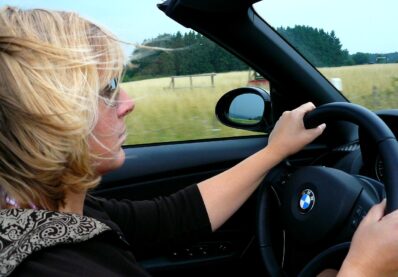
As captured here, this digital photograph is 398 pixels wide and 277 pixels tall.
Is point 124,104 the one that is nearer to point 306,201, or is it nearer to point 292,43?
point 306,201

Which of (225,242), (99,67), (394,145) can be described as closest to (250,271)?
(225,242)

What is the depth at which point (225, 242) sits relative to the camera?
2666 mm

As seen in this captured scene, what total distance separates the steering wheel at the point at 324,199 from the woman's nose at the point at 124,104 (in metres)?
0.60

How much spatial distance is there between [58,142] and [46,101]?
105 mm

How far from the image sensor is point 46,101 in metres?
1.20

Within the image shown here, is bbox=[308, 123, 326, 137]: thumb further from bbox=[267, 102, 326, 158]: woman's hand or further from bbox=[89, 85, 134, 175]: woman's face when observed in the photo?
bbox=[89, 85, 134, 175]: woman's face

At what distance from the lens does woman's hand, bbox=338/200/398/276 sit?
115 cm

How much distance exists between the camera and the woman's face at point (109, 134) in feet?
4.60

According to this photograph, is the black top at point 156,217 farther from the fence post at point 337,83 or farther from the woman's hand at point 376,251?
the fence post at point 337,83

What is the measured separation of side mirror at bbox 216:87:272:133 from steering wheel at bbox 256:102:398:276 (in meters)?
0.72

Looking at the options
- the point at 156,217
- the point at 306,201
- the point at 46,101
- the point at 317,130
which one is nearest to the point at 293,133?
the point at 317,130

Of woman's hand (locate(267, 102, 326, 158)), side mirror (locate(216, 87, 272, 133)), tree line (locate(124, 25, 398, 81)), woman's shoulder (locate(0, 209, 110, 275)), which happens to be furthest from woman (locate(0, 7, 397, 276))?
side mirror (locate(216, 87, 272, 133))

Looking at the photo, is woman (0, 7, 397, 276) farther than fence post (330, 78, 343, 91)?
No

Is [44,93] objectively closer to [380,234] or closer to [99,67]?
[99,67]
